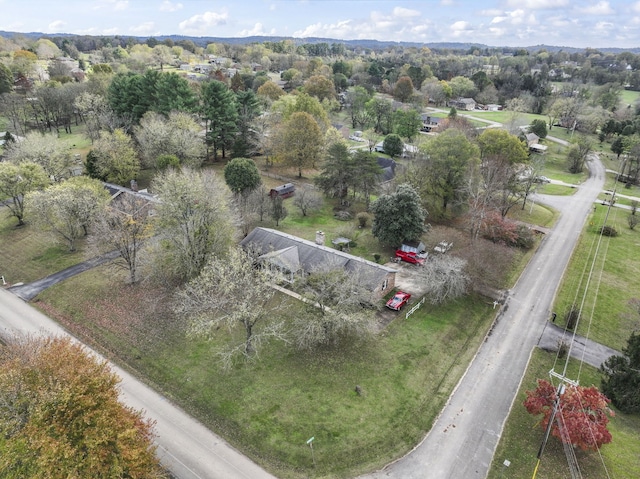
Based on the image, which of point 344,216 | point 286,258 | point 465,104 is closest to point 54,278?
point 286,258

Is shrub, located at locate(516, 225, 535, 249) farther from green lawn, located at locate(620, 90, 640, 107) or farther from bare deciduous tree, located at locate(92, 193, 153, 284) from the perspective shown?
green lawn, located at locate(620, 90, 640, 107)

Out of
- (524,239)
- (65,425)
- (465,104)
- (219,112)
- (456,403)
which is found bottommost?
(456,403)

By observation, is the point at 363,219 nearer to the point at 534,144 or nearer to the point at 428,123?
the point at 534,144

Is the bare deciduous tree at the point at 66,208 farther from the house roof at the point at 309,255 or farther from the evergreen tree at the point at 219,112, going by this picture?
the evergreen tree at the point at 219,112

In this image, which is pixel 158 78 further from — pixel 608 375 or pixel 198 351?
pixel 608 375

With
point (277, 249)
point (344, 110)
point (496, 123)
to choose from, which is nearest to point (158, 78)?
point (277, 249)

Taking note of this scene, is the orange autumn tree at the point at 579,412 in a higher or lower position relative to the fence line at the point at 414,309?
higher

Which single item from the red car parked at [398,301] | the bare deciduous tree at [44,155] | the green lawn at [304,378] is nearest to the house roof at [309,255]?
the red car parked at [398,301]
